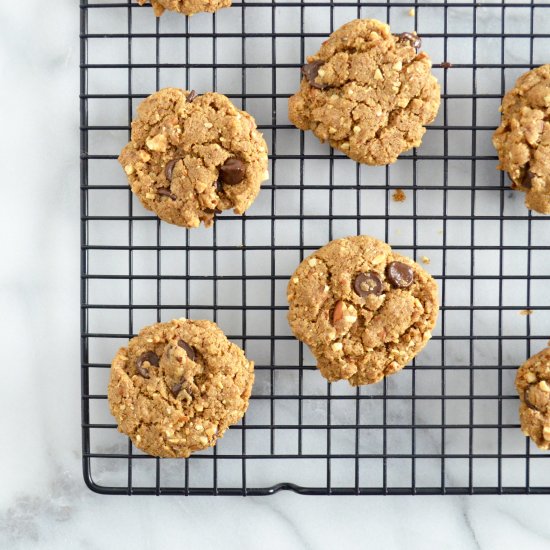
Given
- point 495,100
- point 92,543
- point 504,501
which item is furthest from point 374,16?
point 92,543

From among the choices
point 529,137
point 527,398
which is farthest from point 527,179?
point 527,398

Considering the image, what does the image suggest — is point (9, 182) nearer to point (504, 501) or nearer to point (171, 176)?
point (171, 176)

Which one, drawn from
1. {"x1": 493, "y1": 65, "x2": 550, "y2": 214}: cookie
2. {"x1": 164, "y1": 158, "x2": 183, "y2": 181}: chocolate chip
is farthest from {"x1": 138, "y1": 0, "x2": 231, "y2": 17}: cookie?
{"x1": 493, "y1": 65, "x2": 550, "y2": 214}: cookie

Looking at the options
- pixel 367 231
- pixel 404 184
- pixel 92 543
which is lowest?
pixel 92 543

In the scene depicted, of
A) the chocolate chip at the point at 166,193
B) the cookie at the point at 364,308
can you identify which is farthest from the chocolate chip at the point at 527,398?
the chocolate chip at the point at 166,193

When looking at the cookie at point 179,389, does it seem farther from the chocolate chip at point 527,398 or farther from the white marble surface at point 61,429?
the chocolate chip at point 527,398

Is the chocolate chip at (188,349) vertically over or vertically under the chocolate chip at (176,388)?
over
